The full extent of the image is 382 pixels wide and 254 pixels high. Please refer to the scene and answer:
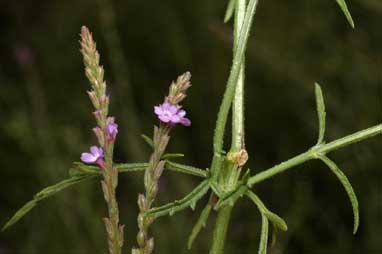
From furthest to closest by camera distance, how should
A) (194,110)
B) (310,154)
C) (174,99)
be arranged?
(194,110) < (310,154) < (174,99)

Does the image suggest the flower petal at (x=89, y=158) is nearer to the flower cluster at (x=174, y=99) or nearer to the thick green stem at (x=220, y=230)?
the flower cluster at (x=174, y=99)

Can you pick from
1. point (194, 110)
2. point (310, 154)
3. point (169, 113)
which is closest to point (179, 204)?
point (169, 113)

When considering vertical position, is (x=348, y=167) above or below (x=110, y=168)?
below

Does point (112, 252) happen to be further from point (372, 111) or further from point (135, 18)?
point (135, 18)

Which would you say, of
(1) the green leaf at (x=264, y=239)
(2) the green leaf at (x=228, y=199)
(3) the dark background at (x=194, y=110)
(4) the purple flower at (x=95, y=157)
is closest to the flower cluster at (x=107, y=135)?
(4) the purple flower at (x=95, y=157)

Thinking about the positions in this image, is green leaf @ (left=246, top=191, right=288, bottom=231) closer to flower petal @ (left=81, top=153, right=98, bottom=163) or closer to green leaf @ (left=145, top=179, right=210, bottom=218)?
green leaf @ (left=145, top=179, right=210, bottom=218)

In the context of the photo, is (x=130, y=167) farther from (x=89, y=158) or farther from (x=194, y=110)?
(x=194, y=110)

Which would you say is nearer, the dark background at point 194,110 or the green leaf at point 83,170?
the green leaf at point 83,170

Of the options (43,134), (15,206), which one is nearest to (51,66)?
(15,206)

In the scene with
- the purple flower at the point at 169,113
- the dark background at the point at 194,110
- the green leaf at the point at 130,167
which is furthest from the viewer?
the dark background at the point at 194,110
